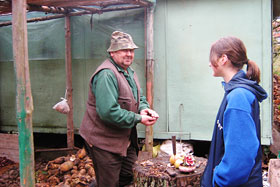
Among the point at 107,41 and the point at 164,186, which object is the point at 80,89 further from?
the point at 164,186

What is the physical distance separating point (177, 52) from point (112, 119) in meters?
2.71

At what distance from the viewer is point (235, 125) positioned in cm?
176

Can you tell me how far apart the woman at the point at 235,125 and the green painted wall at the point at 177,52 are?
3248 millimetres

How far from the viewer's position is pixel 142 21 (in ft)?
17.9

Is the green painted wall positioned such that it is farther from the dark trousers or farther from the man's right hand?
the dark trousers

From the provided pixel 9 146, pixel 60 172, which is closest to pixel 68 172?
pixel 60 172

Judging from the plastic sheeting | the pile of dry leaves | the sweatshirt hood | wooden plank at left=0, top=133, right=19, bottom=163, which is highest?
the plastic sheeting

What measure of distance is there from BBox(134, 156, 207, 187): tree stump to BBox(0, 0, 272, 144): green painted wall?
7.55 feet

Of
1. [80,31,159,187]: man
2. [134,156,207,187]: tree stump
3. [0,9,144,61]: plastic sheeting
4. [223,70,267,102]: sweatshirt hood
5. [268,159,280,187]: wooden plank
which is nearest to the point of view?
[223,70,267,102]: sweatshirt hood

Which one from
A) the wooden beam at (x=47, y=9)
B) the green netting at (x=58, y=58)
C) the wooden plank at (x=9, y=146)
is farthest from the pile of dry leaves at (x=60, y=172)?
the wooden beam at (x=47, y=9)

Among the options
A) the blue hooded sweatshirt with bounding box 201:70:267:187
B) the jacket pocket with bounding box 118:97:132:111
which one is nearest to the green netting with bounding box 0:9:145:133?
the jacket pocket with bounding box 118:97:132:111

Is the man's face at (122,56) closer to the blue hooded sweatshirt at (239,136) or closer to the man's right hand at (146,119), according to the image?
the man's right hand at (146,119)

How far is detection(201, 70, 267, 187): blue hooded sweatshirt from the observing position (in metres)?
1.75

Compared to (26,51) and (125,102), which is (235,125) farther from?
(26,51)
